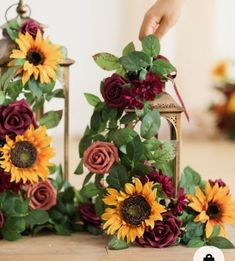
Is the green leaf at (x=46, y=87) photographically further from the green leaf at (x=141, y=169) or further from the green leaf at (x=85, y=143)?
the green leaf at (x=141, y=169)

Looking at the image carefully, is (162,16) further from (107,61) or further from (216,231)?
(216,231)

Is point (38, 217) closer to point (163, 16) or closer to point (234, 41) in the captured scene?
point (163, 16)

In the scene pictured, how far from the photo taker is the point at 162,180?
1.67 m

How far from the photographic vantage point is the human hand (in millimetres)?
1801

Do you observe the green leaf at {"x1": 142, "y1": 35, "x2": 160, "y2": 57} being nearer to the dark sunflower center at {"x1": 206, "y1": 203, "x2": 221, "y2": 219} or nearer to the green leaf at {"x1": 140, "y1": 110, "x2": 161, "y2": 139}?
the green leaf at {"x1": 140, "y1": 110, "x2": 161, "y2": 139}

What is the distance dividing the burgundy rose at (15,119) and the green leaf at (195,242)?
0.43 meters

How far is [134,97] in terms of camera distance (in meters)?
1.67

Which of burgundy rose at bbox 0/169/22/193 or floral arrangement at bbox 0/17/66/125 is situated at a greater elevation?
floral arrangement at bbox 0/17/66/125

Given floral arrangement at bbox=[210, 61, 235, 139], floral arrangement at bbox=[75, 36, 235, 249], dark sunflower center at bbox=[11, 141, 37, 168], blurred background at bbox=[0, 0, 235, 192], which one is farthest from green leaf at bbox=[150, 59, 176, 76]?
floral arrangement at bbox=[210, 61, 235, 139]

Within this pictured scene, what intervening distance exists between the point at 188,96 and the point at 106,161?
2.35m

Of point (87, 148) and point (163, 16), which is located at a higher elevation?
point (163, 16)

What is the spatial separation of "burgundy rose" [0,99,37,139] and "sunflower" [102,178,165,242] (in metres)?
0.25

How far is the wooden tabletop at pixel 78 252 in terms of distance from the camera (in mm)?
1625

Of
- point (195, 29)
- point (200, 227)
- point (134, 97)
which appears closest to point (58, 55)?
point (134, 97)
